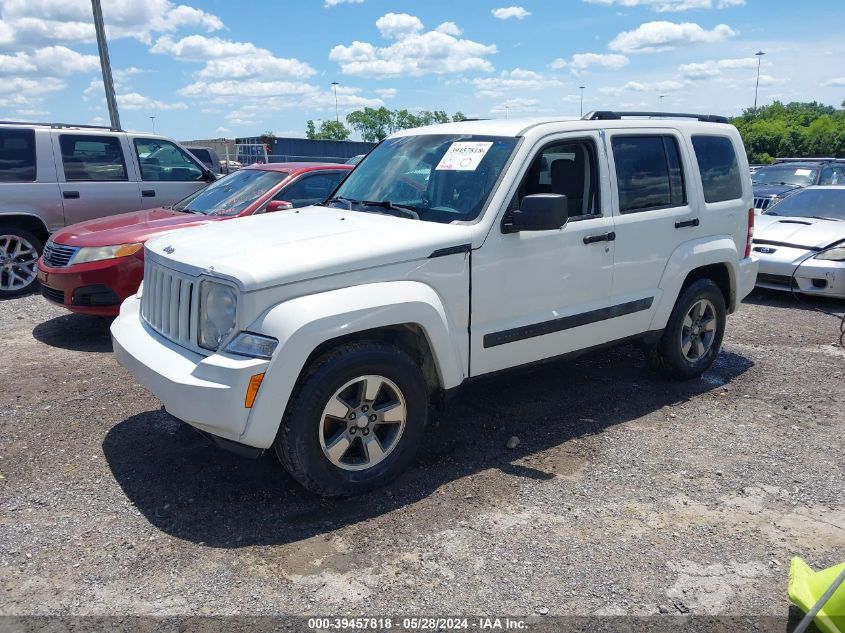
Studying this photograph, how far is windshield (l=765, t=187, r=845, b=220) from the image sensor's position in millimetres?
9438

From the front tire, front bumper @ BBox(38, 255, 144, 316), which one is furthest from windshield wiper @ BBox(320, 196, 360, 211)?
front bumper @ BBox(38, 255, 144, 316)

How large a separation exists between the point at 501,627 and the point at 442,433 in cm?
193

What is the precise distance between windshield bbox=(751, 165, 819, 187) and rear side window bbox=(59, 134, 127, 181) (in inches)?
446

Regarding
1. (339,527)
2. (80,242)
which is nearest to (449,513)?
(339,527)

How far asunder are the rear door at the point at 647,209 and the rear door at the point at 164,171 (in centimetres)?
638

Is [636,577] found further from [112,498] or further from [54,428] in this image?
[54,428]

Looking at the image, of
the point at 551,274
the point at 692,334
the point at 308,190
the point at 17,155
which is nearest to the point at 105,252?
the point at 308,190

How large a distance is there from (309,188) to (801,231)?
20.5 feet

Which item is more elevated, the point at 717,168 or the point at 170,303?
the point at 717,168

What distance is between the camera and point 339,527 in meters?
3.55

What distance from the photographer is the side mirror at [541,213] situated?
13.2 ft

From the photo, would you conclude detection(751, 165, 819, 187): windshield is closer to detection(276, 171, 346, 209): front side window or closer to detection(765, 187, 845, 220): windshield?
detection(765, 187, 845, 220): windshield

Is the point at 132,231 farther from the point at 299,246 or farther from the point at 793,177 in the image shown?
the point at 793,177

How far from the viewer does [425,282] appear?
12.7 feet
